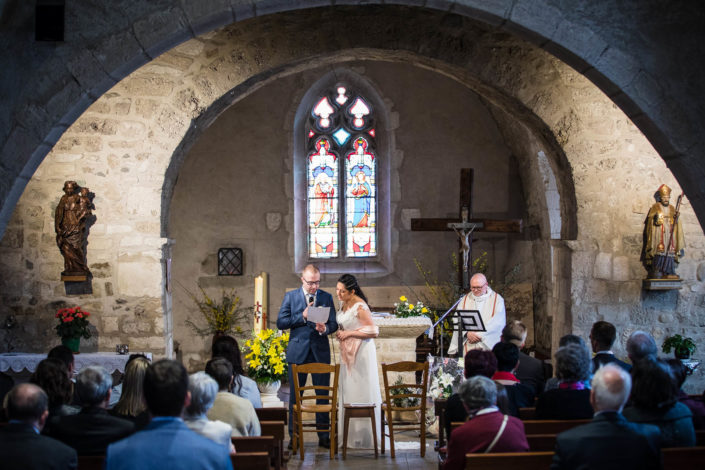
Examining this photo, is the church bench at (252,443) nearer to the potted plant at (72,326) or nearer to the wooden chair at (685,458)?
the wooden chair at (685,458)

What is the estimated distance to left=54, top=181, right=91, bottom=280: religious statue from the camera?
8094mm

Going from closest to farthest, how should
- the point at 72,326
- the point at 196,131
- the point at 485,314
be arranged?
the point at 72,326 → the point at 485,314 → the point at 196,131

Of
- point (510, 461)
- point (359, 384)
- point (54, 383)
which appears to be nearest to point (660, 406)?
point (510, 461)

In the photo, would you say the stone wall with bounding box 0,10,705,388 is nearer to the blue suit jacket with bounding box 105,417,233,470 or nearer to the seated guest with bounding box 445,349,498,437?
the seated guest with bounding box 445,349,498,437

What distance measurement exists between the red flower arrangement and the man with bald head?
→ 3.62 meters

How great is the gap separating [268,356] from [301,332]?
0.91 m

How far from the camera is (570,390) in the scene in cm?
452

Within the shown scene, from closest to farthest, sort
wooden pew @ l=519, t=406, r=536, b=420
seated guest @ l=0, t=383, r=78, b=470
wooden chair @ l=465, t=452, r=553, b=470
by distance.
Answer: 1. seated guest @ l=0, t=383, r=78, b=470
2. wooden chair @ l=465, t=452, r=553, b=470
3. wooden pew @ l=519, t=406, r=536, b=420

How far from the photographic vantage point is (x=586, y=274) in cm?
855

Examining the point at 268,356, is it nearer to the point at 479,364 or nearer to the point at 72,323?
the point at 72,323

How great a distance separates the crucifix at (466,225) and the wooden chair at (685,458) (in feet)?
23.9

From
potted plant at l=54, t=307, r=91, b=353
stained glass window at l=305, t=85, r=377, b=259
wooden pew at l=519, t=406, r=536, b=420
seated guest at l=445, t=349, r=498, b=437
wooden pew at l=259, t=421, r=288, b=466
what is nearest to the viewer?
seated guest at l=445, t=349, r=498, b=437

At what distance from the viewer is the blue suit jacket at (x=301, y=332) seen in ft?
24.7

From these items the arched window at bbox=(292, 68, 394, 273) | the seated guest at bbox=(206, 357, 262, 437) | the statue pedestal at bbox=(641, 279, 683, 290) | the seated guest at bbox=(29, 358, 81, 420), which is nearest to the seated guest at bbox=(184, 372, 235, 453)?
the seated guest at bbox=(206, 357, 262, 437)
